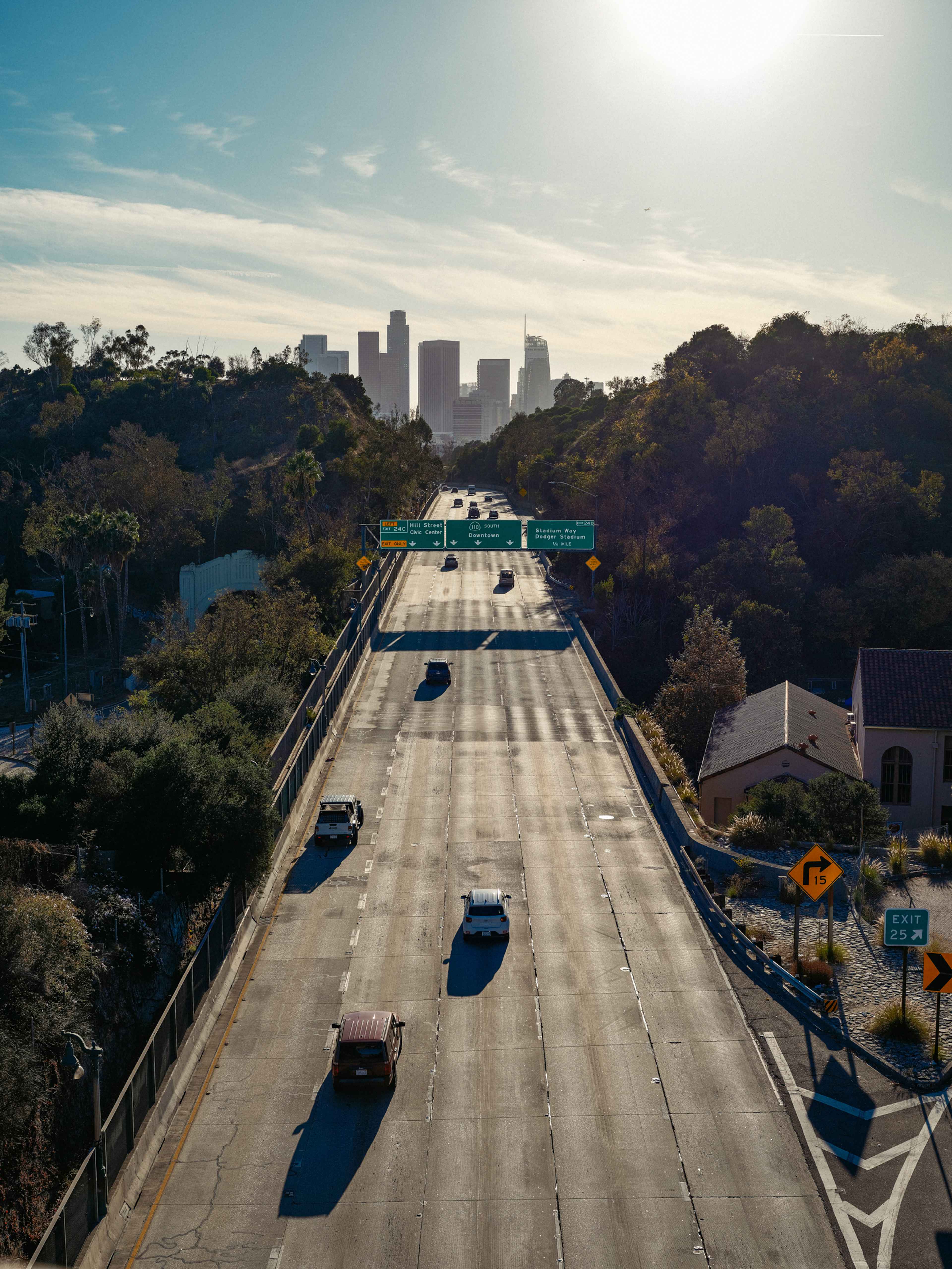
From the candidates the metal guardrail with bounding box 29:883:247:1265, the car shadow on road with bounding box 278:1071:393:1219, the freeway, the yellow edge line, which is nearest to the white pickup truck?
the freeway

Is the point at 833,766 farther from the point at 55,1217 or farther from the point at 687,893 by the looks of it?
the point at 55,1217

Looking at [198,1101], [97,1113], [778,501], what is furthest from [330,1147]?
[778,501]

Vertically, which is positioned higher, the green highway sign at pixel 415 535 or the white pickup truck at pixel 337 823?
the green highway sign at pixel 415 535

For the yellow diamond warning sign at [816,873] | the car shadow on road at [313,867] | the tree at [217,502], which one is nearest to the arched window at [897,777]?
the yellow diamond warning sign at [816,873]

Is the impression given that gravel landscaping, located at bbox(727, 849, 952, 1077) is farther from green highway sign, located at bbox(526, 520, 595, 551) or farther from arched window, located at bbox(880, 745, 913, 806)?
green highway sign, located at bbox(526, 520, 595, 551)

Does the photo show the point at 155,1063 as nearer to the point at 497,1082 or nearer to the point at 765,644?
the point at 497,1082

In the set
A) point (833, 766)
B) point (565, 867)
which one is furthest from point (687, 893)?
point (833, 766)

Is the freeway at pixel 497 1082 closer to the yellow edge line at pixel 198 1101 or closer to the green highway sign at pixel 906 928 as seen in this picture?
the yellow edge line at pixel 198 1101

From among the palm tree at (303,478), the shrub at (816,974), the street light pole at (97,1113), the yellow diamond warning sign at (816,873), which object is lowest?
the shrub at (816,974)
